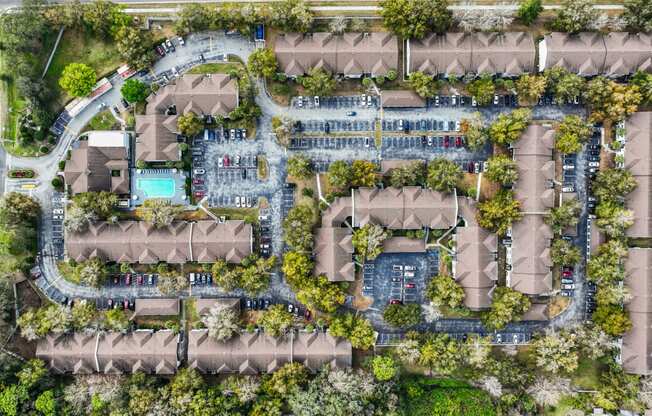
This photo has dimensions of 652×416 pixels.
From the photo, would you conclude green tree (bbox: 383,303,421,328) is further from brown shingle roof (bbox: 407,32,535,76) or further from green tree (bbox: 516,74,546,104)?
green tree (bbox: 516,74,546,104)

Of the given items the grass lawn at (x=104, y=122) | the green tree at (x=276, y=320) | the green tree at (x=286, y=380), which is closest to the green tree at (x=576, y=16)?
the green tree at (x=276, y=320)

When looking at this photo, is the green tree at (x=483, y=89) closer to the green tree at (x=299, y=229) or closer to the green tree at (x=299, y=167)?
the green tree at (x=299, y=167)

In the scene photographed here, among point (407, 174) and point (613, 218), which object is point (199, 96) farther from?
point (613, 218)

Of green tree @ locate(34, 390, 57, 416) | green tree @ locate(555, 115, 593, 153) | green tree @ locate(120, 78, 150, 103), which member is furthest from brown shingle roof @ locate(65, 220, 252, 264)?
green tree @ locate(555, 115, 593, 153)

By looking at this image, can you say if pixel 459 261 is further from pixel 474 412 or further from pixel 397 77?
pixel 397 77

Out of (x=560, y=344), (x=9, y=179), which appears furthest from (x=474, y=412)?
(x=9, y=179)

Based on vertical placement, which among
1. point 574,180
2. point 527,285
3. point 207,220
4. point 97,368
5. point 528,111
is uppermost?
point 528,111
